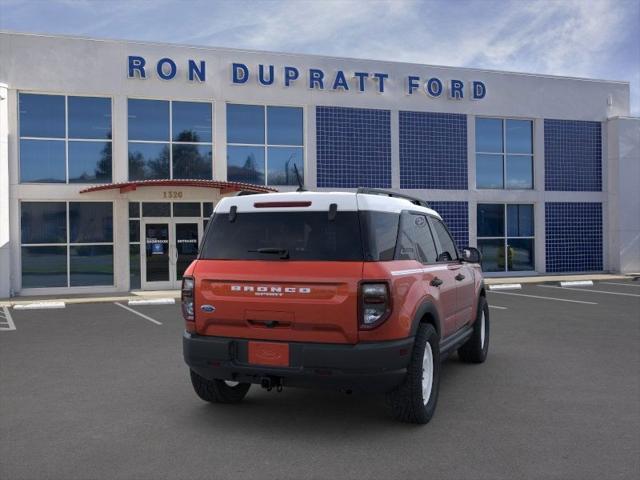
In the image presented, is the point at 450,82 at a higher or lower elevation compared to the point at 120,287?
higher

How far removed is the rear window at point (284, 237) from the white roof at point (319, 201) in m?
0.05

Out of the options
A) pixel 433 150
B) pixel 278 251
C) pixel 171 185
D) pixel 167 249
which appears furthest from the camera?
pixel 433 150

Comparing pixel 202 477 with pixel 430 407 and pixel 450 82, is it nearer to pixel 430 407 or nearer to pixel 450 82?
pixel 430 407

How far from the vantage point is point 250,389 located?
645cm

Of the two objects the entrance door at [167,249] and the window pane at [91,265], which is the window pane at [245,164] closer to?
the entrance door at [167,249]

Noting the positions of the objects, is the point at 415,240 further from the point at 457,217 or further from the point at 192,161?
the point at 457,217

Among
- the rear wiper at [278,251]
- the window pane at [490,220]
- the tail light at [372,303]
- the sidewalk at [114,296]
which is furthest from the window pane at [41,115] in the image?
the tail light at [372,303]

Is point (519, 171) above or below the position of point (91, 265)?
above

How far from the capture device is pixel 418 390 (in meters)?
5.04

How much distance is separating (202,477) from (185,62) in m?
16.2

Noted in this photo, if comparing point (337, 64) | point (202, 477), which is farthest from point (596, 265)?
point (202, 477)

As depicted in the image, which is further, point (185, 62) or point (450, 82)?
point (450, 82)

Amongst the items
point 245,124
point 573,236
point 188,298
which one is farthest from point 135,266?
point 573,236

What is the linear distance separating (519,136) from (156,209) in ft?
42.8
